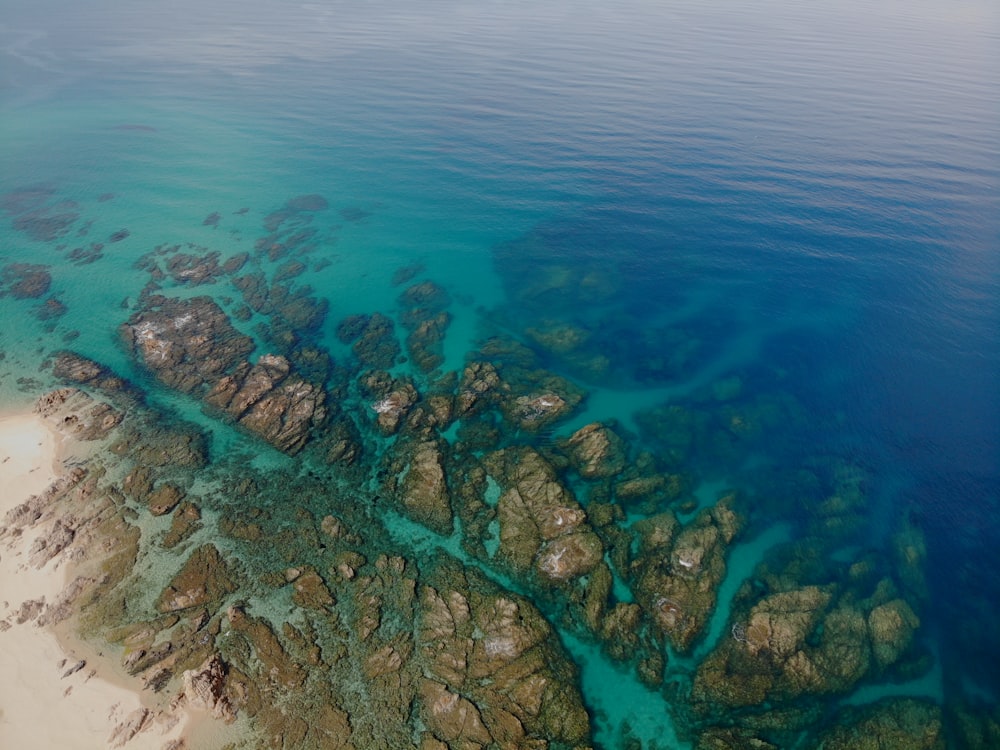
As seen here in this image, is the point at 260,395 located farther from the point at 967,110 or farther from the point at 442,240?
the point at 967,110

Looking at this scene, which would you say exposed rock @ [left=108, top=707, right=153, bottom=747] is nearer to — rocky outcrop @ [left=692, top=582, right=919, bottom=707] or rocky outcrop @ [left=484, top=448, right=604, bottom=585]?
rocky outcrop @ [left=484, top=448, right=604, bottom=585]

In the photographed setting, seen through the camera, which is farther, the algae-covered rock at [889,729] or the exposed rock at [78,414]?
the exposed rock at [78,414]

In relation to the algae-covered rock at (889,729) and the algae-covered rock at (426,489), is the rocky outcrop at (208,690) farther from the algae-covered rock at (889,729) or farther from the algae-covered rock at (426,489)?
the algae-covered rock at (889,729)

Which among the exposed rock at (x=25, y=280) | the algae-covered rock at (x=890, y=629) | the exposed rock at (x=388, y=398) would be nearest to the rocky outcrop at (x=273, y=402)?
the exposed rock at (x=388, y=398)

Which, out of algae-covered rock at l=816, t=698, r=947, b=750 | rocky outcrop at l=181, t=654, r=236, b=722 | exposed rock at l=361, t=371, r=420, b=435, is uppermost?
exposed rock at l=361, t=371, r=420, b=435

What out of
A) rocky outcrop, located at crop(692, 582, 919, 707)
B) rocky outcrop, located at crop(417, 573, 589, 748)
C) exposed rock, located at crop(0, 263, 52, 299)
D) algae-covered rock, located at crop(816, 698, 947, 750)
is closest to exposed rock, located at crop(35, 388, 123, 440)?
exposed rock, located at crop(0, 263, 52, 299)

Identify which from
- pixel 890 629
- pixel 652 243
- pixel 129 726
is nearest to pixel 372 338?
pixel 129 726
